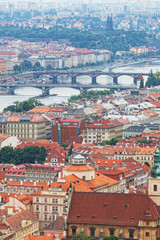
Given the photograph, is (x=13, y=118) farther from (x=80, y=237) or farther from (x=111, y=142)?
(x=80, y=237)

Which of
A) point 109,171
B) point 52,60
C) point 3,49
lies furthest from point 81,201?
point 3,49

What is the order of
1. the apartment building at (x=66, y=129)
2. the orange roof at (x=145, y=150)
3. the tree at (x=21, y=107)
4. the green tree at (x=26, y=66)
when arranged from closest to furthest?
the orange roof at (x=145, y=150), the apartment building at (x=66, y=129), the tree at (x=21, y=107), the green tree at (x=26, y=66)

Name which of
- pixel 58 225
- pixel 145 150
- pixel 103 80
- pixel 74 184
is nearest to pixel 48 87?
pixel 103 80

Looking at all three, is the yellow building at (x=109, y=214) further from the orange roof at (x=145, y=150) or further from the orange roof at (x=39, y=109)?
the orange roof at (x=39, y=109)

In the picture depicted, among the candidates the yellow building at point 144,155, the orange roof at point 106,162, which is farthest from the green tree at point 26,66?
the orange roof at point 106,162

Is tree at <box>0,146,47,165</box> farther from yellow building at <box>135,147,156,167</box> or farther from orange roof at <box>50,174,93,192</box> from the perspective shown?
orange roof at <box>50,174,93,192</box>

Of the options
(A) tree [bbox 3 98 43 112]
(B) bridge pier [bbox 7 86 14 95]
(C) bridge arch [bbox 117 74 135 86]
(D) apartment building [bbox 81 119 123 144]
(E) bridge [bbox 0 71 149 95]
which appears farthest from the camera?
(C) bridge arch [bbox 117 74 135 86]

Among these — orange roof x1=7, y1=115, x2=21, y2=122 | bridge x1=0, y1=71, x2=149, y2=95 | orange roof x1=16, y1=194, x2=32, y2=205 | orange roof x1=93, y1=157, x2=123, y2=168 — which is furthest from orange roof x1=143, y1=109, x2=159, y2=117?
orange roof x1=16, y1=194, x2=32, y2=205

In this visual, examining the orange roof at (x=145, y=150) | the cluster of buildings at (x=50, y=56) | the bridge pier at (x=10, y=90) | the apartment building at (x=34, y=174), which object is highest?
the apartment building at (x=34, y=174)

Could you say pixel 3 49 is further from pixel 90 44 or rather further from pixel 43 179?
pixel 43 179
